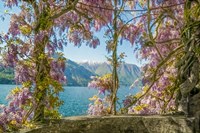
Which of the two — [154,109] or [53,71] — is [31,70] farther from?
[154,109]

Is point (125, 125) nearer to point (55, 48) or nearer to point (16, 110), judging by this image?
point (55, 48)

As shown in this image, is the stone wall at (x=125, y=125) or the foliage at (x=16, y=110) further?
the foliage at (x=16, y=110)

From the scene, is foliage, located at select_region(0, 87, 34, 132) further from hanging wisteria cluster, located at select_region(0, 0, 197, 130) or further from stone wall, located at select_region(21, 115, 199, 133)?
stone wall, located at select_region(21, 115, 199, 133)

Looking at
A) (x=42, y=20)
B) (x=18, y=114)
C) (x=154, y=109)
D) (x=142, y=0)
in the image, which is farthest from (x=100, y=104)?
(x=42, y=20)

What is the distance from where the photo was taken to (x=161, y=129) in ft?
10.5

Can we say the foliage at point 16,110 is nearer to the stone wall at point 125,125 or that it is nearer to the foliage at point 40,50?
the foliage at point 40,50

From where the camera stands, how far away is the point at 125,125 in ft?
10.8

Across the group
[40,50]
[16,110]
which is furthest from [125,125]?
[16,110]

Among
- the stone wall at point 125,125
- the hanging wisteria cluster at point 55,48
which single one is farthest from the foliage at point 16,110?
the stone wall at point 125,125

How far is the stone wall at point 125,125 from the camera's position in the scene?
3.16 m

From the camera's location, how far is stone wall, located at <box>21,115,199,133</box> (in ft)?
10.4

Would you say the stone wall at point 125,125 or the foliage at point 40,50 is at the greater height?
the foliage at point 40,50

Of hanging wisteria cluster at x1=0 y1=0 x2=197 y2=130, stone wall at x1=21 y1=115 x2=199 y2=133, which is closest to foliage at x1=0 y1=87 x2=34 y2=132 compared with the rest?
hanging wisteria cluster at x1=0 y1=0 x2=197 y2=130

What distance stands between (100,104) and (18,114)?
2.68 metres
